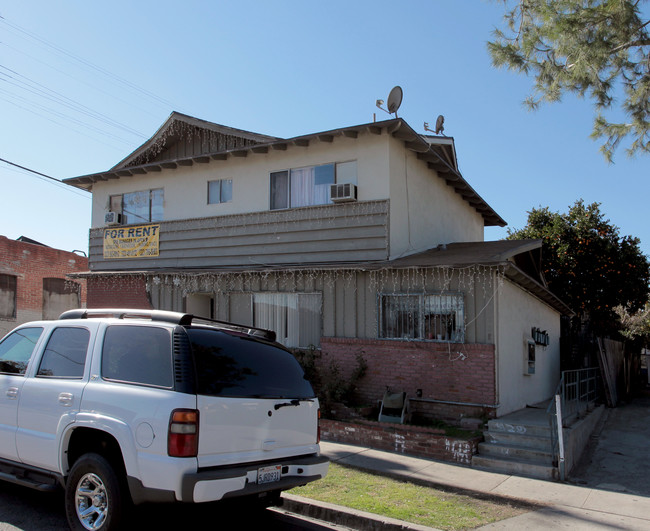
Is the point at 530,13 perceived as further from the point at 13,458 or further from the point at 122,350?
the point at 13,458

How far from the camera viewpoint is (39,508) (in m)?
5.69

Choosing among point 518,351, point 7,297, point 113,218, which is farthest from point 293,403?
point 7,297

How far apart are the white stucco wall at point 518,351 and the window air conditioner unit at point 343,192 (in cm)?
356

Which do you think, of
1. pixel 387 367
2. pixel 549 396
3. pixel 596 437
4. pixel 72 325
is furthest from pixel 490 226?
pixel 72 325

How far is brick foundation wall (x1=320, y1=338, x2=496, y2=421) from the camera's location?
9664 mm

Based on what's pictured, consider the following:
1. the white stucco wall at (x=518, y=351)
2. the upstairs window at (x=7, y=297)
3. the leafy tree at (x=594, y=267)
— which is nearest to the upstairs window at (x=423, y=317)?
the white stucco wall at (x=518, y=351)

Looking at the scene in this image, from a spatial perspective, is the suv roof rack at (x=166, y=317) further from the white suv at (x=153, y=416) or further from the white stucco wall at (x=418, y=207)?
the white stucco wall at (x=418, y=207)

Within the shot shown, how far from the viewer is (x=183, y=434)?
4.20 meters

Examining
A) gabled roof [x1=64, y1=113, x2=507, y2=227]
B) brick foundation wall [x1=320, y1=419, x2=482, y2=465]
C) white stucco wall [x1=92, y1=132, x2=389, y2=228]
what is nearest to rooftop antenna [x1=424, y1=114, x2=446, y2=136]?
gabled roof [x1=64, y1=113, x2=507, y2=227]

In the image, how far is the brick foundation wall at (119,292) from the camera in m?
14.6

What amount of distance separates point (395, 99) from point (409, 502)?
854cm

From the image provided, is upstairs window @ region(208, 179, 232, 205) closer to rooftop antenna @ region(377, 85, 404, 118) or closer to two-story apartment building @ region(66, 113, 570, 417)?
two-story apartment building @ region(66, 113, 570, 417)

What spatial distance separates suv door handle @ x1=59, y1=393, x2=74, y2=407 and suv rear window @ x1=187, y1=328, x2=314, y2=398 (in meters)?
1.34

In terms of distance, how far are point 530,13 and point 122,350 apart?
998cm
